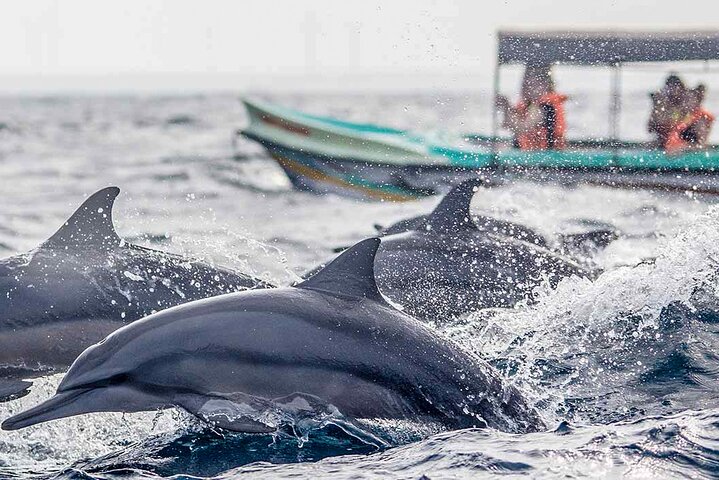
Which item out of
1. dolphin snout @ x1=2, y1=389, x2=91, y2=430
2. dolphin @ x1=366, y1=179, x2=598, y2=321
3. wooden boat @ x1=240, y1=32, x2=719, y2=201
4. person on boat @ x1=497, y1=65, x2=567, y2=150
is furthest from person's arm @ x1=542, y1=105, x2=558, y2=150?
dolphin snout @ x1=2, y1=389, x2=91, y2=430

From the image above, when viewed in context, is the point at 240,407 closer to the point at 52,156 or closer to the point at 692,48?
the point at 692,48

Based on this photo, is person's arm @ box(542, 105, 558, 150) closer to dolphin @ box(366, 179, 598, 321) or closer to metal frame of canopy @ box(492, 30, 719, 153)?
metal frame of canopy @ box(492, 30, 719, 153)

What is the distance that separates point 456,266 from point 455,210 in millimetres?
459

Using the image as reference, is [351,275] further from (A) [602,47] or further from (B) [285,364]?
(A) [602,47]

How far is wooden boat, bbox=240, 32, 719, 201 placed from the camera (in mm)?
16859

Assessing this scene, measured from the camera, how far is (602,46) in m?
17.0

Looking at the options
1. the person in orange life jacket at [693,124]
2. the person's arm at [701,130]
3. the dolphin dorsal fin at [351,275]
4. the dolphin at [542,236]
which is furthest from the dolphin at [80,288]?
the person's arm at [701,130]

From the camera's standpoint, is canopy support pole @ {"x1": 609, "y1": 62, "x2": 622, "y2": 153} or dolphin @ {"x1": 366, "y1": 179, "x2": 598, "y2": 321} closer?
dolphin @ {"x1": 366, "y1": 179, "x2": 598, "y2": 321}

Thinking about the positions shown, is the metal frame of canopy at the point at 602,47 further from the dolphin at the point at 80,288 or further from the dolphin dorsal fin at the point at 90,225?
the dolphin dorsal fin at the point at 90,225

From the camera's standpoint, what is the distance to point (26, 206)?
70.6 feet

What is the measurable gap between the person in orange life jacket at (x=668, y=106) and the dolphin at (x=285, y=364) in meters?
13.0

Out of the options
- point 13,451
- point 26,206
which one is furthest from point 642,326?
point 26,206

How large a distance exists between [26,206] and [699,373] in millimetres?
16363

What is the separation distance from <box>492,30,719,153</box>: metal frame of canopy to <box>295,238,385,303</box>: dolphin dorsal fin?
36.1 feet
